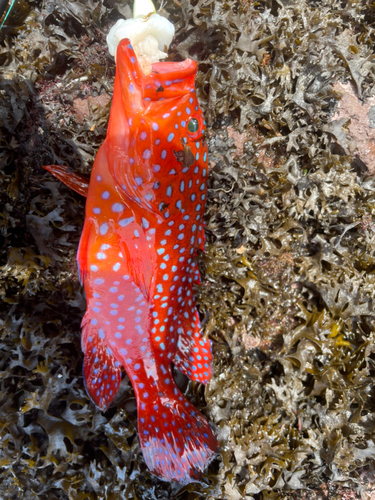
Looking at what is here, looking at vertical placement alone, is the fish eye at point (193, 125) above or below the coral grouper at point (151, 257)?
above

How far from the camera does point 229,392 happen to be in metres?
2.57

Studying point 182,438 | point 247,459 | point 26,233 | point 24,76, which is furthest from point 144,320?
point 24,76

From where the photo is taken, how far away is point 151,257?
6.85 ft

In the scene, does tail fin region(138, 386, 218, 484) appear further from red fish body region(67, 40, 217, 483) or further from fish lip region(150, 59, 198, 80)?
fish lip region(150, 59, 198, 80)

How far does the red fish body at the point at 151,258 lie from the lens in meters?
1.73

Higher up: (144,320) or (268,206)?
(268,206)

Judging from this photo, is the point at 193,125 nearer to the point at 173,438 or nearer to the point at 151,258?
the point at 151,258

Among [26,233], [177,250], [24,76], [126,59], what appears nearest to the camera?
[126,59]

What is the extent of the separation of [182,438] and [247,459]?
1.97ft

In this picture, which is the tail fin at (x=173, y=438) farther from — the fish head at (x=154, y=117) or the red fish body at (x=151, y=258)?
the fish head at (x=154, y=117)

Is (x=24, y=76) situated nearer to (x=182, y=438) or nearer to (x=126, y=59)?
(x=126, y=59)

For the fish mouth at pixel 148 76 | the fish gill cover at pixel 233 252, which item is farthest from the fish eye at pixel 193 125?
the fish gill cover at pixel 233 252

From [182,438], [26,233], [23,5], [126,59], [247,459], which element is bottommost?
[247,459]

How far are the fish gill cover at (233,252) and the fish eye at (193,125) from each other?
0.64 m
